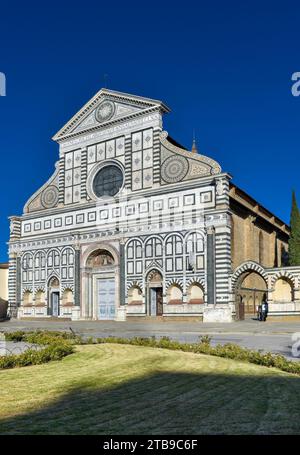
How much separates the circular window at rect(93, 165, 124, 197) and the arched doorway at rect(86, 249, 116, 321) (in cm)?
491

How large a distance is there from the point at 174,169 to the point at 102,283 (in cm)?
1123

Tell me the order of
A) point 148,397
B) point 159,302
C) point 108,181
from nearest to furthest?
point 148,397 < point 159,302 < point 108,181

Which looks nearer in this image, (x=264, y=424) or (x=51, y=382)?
(x=264, y=424)

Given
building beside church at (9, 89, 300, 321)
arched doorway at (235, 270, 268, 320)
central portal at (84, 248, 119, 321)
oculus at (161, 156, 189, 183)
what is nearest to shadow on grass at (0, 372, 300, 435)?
building beside church at (9, 89, 300, 321)

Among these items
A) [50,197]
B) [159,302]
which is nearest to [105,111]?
[50,197]

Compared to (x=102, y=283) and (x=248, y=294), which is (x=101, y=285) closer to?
(x=102, y=283)

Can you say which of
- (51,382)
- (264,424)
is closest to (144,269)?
(51,382)

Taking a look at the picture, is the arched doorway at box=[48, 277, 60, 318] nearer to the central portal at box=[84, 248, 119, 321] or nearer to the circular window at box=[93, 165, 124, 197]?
the central portal at box=[84, 248, 119, 321]

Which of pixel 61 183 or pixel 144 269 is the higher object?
pixel 61 183

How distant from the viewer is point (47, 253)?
44.9 meters

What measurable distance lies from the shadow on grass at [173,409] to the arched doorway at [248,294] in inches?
1015

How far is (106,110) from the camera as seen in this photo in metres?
42.7

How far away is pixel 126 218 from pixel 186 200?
5628mm
